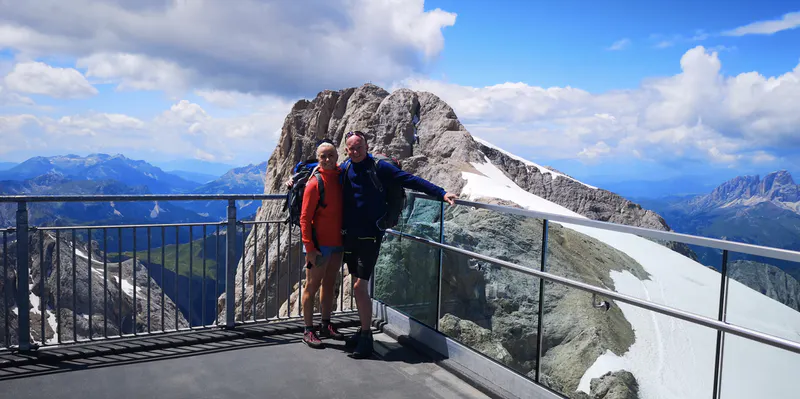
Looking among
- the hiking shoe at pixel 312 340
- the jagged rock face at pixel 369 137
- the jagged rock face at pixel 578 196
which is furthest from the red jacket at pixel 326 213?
the jagged rock face at pixel 578 196

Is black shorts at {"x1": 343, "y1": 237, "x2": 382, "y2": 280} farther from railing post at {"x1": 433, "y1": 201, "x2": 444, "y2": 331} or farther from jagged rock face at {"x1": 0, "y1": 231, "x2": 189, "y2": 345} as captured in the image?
jagged rock face at {"x1": 0, "y1": 231, "x2": 189, "y2": 345}

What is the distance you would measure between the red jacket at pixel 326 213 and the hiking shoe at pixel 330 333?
1007 mm

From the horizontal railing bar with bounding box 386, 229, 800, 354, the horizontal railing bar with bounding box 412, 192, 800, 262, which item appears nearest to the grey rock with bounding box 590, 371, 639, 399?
the horizontal railing bar with bounding box 386, 229, 800, 354

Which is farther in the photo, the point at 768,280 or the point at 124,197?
the point at 124,197

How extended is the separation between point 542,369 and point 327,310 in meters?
2.34

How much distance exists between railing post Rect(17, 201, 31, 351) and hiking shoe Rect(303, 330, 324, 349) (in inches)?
97.2

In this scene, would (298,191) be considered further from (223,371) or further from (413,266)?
(223,371)

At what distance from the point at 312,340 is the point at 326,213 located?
130 cm

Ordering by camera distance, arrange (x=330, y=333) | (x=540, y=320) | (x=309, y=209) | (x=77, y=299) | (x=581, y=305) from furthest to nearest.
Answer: (x=77, y=299)
(x=330, y=333)
(x=309, y=209)
(x=540, y=320)
(x=581, y=305)

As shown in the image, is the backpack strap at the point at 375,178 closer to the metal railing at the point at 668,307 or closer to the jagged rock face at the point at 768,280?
the metal railing at the point at 668,307

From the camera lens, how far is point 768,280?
2.68 metres

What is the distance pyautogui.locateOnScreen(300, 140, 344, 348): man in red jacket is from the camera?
204 inches

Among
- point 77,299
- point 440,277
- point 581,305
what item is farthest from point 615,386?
point 77,299

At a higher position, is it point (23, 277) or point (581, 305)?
point (581, 305)
